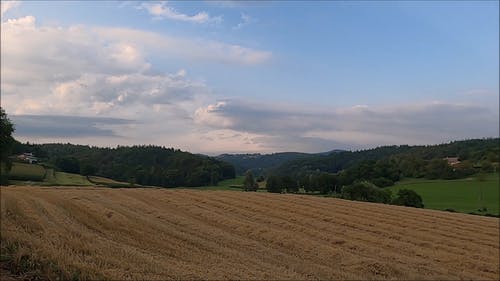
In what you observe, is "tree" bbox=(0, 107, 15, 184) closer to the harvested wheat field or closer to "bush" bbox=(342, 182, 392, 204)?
the harvested wheat field

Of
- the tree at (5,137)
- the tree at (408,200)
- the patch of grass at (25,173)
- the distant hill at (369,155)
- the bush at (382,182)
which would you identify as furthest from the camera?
the distant hill at (369,155)

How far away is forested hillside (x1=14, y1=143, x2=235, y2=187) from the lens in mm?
102312

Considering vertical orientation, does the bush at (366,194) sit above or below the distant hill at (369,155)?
below

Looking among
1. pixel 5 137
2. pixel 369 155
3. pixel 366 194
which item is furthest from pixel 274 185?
pixel 369 155

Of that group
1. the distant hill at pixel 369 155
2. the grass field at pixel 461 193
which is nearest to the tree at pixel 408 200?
the grass field at pixel 461 193

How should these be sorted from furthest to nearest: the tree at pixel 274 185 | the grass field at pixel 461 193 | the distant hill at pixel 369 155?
the distant hill at pixel 369 155 → the tree at pixel 274 185 → the grass field at pixel 461 193

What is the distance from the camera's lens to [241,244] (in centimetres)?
2003

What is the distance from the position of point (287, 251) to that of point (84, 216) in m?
11.1

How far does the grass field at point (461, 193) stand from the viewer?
227 feet

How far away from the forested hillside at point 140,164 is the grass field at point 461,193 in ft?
154

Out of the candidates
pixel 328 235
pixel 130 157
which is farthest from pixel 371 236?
pixel 130 157

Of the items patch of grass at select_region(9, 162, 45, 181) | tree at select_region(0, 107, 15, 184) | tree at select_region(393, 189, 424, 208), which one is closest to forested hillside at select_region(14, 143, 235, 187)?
patch of grass at select_region(9, 162, 45, 181)

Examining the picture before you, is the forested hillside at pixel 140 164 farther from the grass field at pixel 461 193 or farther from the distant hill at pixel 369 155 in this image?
the grass field at pixel 461 193

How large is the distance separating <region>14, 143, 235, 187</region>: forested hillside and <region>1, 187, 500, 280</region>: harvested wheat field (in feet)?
232
